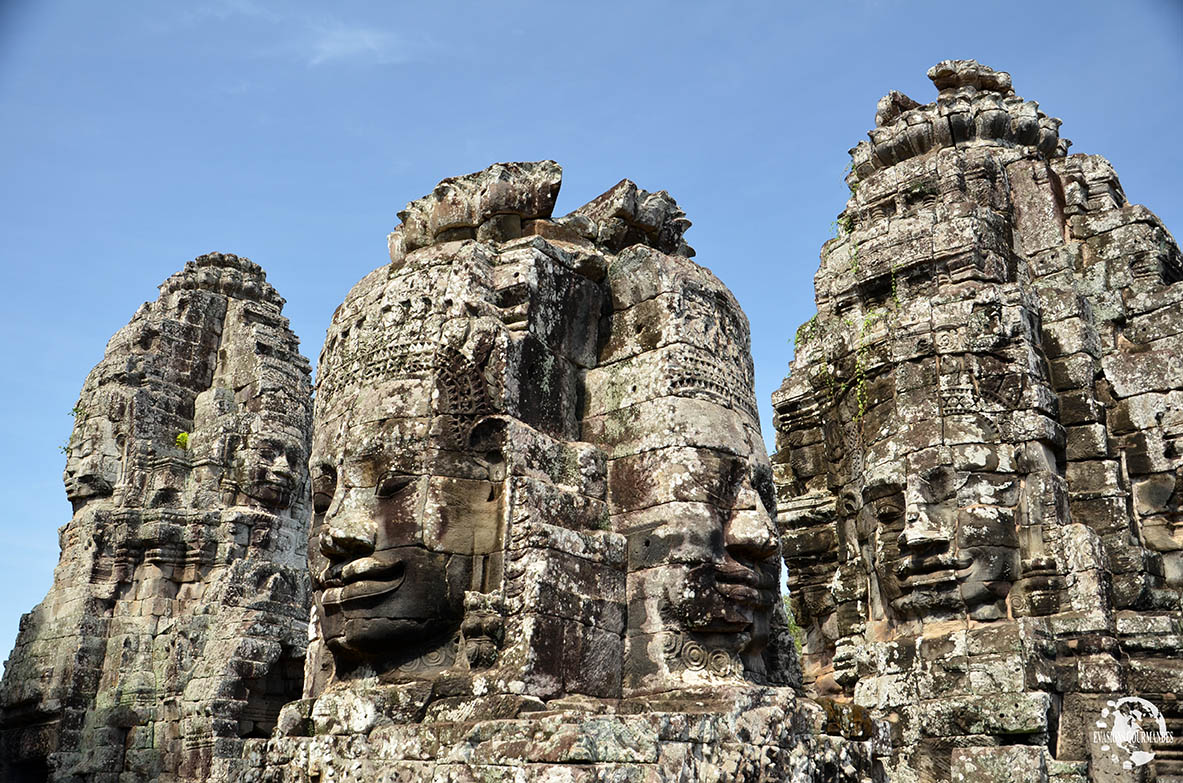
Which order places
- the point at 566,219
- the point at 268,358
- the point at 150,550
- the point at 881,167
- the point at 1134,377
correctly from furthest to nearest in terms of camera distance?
the point at 268,358 → the point at 150,550 → the point at 881,167 → the point at 1134,377 → the point at 566,219

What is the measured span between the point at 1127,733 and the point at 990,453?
285cm

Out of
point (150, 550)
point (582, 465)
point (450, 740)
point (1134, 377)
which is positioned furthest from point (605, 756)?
point (150, 550)

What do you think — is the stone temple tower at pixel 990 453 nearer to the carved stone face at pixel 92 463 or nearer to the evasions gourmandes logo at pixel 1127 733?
the evasions gourmandes logo at pixel 1127 733

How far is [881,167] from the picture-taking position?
1434 cm

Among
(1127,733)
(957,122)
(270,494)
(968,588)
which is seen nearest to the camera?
(1127,733)

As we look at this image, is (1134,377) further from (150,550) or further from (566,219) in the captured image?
(150,550)

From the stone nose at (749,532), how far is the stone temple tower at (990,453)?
4306mm

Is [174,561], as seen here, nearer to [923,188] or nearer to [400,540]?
[400,540]

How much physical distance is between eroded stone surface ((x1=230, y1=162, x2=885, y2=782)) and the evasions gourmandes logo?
14.0 ft

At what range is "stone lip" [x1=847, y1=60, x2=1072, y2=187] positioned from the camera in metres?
14.0

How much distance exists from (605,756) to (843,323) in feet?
28.2

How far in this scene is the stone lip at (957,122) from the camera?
1405 cm

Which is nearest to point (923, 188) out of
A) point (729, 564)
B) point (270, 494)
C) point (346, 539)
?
point (729, 564)

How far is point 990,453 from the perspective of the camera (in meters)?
11.1
